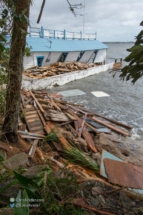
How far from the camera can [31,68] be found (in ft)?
59.2

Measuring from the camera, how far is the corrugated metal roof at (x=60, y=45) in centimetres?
1850

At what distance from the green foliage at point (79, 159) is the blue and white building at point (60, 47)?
475 inches

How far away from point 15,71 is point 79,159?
10.6 ft

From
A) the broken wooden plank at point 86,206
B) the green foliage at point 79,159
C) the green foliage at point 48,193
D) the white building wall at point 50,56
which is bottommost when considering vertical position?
the green foliage at point 79,159

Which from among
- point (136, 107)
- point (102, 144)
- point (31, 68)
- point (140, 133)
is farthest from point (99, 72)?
point (102, 144)

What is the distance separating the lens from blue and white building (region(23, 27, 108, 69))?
731 inches

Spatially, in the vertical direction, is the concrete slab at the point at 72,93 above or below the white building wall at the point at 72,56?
below

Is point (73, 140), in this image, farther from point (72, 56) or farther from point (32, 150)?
point (72, 56)

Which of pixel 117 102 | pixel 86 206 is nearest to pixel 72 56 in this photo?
pixel 117 102

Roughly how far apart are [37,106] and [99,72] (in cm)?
1892

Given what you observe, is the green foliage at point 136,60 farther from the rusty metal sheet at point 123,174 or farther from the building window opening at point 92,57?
the building window opening at point 92,57

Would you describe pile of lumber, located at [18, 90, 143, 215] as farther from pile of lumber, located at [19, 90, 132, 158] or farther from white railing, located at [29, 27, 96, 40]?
white railing, located at [29, 27, 96, 40]

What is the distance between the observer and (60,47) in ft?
70.3

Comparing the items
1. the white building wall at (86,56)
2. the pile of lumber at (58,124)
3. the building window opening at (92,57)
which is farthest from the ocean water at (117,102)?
the building window opening at (92,57)
